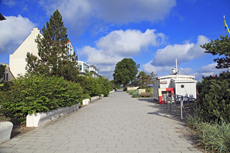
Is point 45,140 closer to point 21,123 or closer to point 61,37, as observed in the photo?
point 21,123

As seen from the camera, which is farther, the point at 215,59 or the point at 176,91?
the point at 176,91

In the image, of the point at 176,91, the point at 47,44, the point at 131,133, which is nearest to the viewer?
the point at 131,133

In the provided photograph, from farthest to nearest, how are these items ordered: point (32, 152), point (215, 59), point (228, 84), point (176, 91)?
point (176, 91) → point (215, 59) → point (228, 84) → point (32, 152)

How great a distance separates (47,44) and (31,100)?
8.50 metres

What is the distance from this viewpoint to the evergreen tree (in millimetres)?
14109

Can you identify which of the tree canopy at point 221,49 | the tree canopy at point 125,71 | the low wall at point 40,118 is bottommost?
the low wall at point 40,118

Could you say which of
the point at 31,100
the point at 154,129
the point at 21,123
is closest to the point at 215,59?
the point at 154,129

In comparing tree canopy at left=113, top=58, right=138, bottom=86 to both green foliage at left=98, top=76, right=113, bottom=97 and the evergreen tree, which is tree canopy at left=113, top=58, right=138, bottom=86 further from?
the evergreen tree

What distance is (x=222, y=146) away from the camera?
4.06 m

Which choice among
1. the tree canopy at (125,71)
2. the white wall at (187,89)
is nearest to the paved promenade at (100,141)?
the white wall at (187,89)

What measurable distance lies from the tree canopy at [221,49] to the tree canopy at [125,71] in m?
61.1

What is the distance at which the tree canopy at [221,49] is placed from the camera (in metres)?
7.12

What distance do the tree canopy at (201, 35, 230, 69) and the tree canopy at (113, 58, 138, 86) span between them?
61.1 m

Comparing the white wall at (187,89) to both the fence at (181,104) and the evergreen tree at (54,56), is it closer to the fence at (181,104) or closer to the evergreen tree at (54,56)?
the fence at (181,104)
